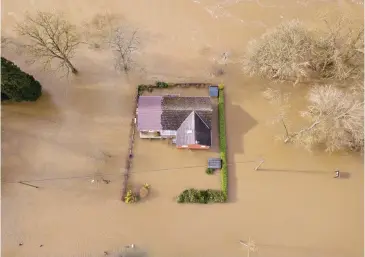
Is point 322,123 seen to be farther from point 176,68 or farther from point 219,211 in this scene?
point 176,68

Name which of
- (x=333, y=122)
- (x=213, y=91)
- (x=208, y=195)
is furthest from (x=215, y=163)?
(x=333, y=122)

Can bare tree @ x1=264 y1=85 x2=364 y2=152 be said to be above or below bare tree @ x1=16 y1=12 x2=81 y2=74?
below

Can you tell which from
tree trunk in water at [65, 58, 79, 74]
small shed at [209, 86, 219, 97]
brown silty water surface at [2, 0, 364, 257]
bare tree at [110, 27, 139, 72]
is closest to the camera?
brown silty water surface at [2, 0, 364, 257]

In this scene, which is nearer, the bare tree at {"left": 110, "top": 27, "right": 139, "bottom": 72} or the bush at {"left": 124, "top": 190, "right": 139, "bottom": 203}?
the bush at {"left": 124, "top": 190, "right": 139, "bottom": 203}

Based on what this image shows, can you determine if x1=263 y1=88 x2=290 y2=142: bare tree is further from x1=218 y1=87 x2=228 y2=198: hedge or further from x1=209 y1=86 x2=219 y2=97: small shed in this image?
x1=209 y1=86 x2=219 y2=97: small shed

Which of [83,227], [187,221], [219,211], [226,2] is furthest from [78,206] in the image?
[226,2]

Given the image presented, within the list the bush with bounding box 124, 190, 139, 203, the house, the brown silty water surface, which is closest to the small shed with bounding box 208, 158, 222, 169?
the brown silty water surface

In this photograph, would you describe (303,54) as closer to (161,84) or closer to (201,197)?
(161,84)

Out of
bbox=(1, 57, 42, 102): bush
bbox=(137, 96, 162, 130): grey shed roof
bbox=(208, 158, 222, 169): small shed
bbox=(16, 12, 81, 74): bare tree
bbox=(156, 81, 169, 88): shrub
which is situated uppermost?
bbox=(16, 12, 81, 74): bare tree
